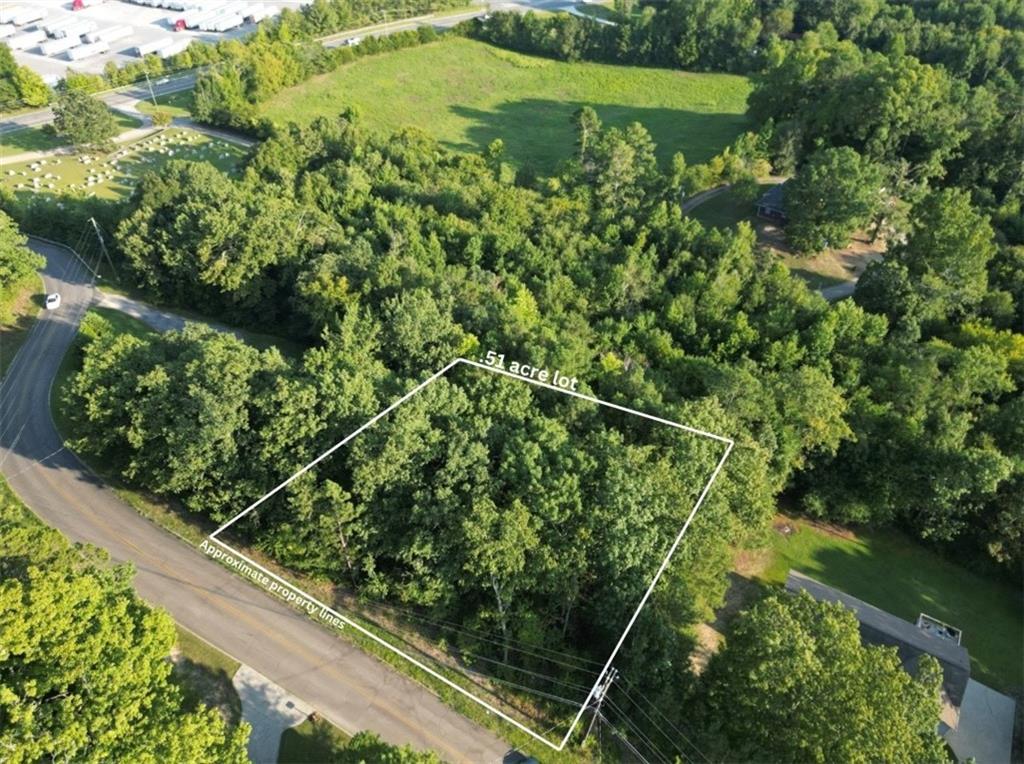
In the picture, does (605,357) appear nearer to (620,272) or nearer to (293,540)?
(620,272)

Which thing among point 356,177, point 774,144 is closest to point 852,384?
point 774,144

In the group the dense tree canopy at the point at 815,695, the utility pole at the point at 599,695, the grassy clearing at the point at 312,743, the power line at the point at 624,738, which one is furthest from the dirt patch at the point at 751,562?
the grassy clearing at the point at 312,743

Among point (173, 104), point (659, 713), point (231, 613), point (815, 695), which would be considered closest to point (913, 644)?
point (815, 695)

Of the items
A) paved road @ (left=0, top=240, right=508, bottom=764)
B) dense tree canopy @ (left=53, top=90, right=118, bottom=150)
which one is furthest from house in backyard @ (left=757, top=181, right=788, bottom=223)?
dense tree canopy @ (left=53, top=90, right=118, bottom=150)

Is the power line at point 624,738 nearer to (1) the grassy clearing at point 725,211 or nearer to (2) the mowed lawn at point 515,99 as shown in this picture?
(1) the grassy clearing at point 725,211

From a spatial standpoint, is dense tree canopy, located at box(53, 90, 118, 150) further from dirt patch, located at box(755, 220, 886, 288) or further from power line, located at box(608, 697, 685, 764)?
power line, located at box(608, 697, 685, 764)
